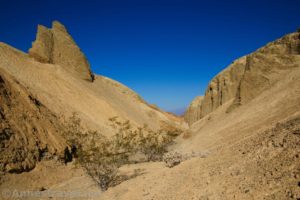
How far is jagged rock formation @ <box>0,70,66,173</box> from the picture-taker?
12273mm

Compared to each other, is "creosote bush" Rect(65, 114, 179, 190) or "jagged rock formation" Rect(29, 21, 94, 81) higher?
"jagged rock formation" Rect(29, 21, 94, 81)

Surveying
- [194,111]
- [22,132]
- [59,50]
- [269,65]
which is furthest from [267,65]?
[194,111]

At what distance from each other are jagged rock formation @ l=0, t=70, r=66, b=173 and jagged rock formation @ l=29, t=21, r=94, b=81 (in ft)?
46.9

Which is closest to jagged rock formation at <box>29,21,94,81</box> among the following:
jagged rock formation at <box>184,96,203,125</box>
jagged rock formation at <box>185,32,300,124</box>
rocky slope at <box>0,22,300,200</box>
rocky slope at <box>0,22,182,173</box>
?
rocky slope at <box>0,22,182,173</box>

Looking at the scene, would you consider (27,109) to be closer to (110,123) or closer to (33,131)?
(33,131)

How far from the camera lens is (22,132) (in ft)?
45.1

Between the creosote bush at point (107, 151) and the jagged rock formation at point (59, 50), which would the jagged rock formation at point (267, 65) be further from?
the jagged rock formation at point (59, 50)

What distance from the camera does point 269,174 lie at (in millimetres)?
4930

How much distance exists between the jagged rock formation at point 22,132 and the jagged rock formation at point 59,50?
14.3 metres

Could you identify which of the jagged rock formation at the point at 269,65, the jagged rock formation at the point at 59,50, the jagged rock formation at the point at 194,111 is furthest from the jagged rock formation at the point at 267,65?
the jagged rock formation at the point at 194,111

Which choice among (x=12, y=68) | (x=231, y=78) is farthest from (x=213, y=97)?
(x=12, y=68)

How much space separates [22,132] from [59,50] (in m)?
21.0

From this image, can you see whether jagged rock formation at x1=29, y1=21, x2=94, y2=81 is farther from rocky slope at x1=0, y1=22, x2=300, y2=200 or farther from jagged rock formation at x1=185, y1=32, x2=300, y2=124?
jagged rock formation at x1=185, y1=32, x2=300, y2=124

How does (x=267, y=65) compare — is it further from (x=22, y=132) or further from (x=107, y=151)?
(x=22, y=132)
